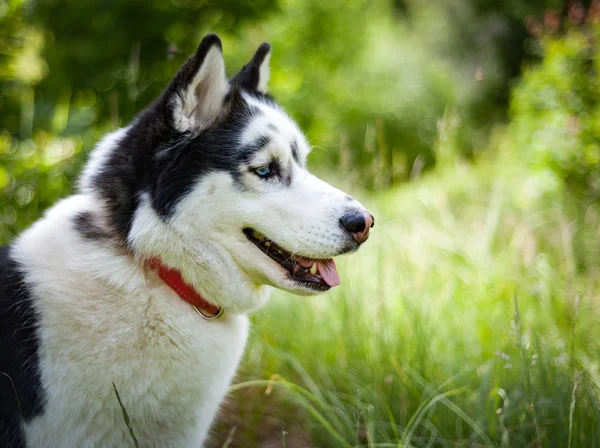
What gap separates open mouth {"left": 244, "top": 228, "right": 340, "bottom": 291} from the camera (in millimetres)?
2211

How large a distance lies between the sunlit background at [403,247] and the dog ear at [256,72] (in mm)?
959

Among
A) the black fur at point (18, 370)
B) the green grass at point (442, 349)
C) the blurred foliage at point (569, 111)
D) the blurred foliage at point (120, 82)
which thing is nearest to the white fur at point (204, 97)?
the black fur at point (18, 370)

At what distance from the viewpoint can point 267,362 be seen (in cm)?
351

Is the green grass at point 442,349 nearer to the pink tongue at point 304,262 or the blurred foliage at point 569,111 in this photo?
the blurred foliage at point 569,111

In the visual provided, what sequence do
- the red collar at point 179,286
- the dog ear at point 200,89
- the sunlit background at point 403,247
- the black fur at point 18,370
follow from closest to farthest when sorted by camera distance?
the black fur at point 18,370
the dog ear at point 200,89
the red collar at point 179,286
the sunlit background at point 403,247

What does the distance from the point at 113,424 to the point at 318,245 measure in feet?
3.50

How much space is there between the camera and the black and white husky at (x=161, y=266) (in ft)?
6.45

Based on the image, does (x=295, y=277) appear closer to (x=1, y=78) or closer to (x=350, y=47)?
(x=1, y=78)

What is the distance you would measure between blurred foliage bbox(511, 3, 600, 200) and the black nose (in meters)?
3.32

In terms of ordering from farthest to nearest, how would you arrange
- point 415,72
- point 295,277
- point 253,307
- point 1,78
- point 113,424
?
point 415,72 < point 1,78 < point 253,307 < point 295,277 < point 113,424

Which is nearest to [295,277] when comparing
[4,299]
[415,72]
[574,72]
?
[4,299]

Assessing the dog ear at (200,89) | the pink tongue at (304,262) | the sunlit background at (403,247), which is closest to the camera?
the dog ear at (200,89)

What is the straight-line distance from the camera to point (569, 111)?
531 centimetres

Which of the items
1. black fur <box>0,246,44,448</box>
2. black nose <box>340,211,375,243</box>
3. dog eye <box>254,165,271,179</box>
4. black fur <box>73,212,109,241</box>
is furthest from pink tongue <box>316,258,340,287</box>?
black fur <box>0,246,44,448</box>
